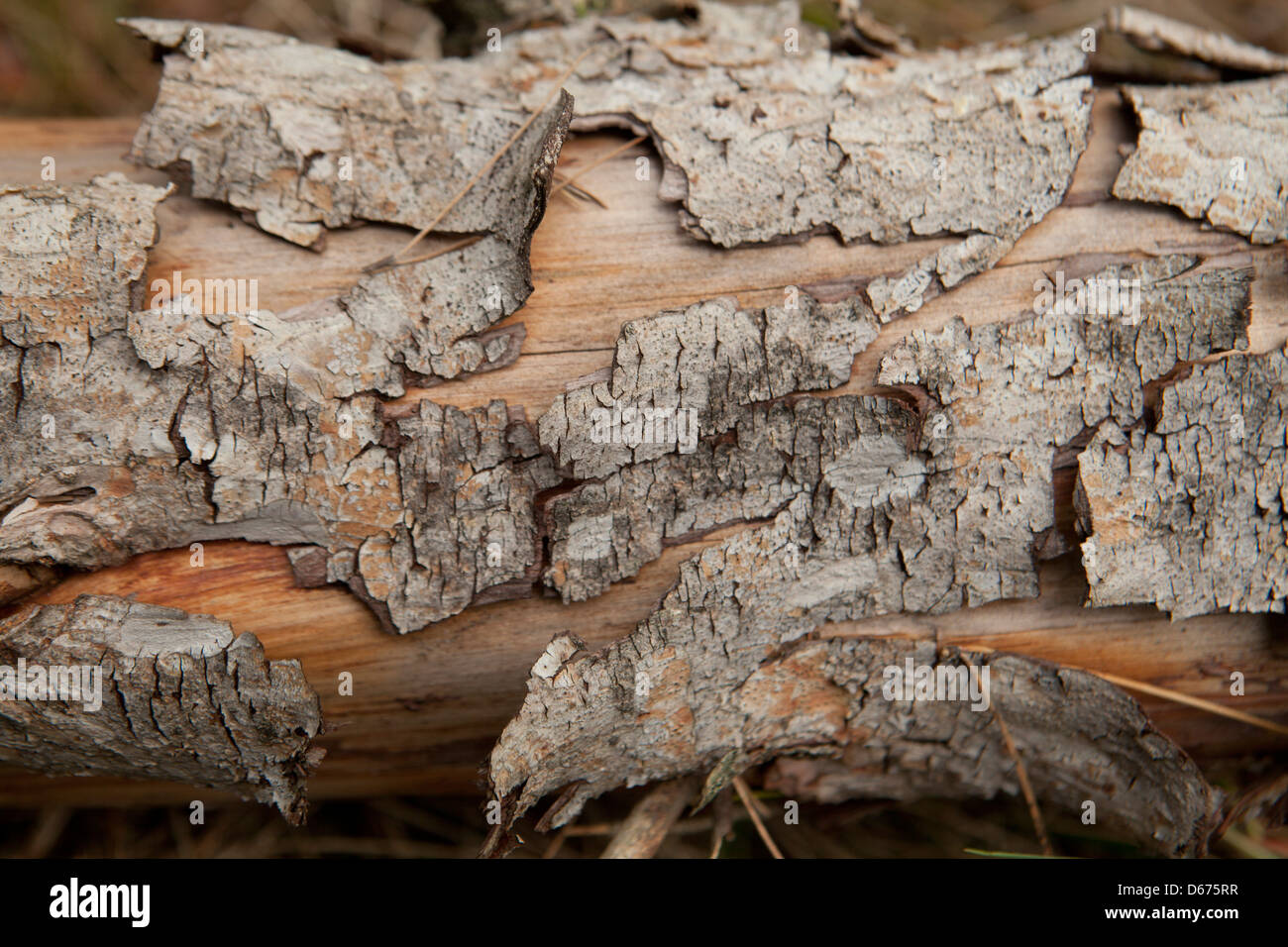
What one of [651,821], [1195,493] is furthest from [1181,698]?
[651,821]

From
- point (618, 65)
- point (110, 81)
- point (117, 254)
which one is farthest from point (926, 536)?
point (110, 81)

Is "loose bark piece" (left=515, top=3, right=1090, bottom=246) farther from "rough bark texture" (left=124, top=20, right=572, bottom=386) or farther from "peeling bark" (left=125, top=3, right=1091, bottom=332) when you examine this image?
"rough bark texture" (left=124, top=20, right=572, bottom=386)

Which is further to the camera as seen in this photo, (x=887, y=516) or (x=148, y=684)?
(x=887, y=516)

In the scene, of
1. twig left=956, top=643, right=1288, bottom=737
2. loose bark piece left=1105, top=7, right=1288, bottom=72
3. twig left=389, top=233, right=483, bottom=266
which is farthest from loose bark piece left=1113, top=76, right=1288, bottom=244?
twig left=389, top=233, right=483, bottom=266

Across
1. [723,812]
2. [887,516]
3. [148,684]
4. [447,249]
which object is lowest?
[723,812]

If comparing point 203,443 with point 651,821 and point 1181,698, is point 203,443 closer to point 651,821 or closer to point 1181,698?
point 651,821

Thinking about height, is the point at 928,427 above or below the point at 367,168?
below

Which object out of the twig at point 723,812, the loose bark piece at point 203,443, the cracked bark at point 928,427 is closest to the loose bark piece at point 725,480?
the cracked bark at point 928,427
